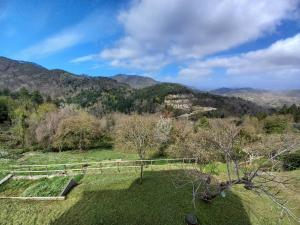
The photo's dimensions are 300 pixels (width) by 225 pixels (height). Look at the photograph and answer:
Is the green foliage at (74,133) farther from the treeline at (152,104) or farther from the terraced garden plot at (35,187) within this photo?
the treeline at (152,104)

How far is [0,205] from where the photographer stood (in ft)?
58.4

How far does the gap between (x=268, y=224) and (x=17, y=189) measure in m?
18.8

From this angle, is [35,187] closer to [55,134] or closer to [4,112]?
[55,134]

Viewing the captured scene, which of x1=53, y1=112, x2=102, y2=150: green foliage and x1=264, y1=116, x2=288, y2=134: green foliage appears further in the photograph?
x1=264, y1=116, x2=288, y2=134: green foliage

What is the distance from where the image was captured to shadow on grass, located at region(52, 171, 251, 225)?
15219 millimetres

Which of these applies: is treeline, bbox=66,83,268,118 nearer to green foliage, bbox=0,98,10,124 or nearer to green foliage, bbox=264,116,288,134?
green foliage, bbox=0,98,10,124

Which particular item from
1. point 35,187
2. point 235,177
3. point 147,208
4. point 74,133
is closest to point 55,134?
point 74,133

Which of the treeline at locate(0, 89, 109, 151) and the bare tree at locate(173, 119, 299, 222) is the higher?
the bare tree at locate(173, 119, 299, 222)

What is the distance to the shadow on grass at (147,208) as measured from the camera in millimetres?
15219

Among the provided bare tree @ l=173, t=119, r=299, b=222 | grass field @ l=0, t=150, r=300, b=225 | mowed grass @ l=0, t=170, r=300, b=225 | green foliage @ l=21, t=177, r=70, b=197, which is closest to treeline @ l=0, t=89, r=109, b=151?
bare tree @ l=173, t=119, r=299, b=222

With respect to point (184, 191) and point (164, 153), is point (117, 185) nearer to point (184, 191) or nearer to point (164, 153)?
point (184, 191)

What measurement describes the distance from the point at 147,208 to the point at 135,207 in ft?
2.56

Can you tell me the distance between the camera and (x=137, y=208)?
53.3 ft

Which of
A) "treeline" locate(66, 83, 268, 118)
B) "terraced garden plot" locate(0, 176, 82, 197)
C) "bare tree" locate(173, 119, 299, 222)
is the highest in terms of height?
"bare tree" locate(173, 119, 299, 222)
